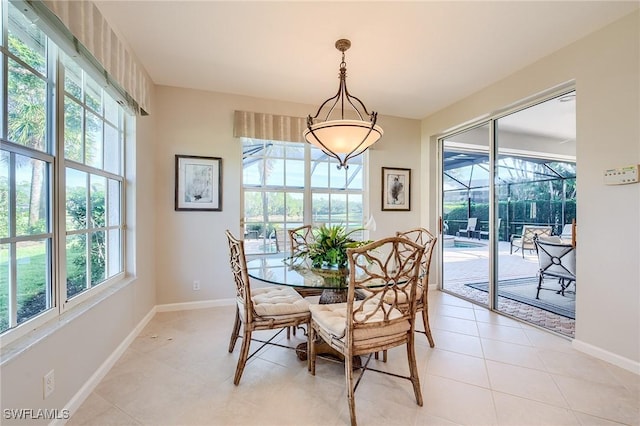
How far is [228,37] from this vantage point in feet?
7.78

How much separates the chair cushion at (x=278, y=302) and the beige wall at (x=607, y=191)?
234cm

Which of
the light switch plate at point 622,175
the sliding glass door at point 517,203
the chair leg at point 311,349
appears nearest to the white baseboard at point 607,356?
the sliding glass door at point 517,203

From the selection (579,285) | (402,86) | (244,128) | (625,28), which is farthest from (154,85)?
(579,285)

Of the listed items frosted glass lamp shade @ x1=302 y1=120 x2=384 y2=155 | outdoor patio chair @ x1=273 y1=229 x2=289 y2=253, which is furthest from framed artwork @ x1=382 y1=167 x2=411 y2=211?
frosted glass lamp shade @ x1=302 y1=120 x2=384 y2=155

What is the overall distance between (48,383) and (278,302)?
50.3 inches

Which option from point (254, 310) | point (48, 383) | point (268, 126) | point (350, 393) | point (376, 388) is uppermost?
point (268, 126)

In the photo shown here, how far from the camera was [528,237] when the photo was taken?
10.1 ft

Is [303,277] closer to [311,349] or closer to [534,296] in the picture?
[311,349]

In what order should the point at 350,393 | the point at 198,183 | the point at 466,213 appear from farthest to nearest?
the point at 466,213 → the point at 198,183 → the point at 350,393

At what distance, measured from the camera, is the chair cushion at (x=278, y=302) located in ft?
6.49

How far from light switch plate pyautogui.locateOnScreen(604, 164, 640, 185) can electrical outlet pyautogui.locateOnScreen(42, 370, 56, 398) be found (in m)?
3.83

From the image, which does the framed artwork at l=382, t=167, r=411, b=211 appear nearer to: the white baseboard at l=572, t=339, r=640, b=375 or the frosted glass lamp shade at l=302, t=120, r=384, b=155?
the frosted glass lamp shade at l=302, t=120, r=384, b=155

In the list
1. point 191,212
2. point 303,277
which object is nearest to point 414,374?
point 303,277

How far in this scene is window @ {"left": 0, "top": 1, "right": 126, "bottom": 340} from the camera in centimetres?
132
